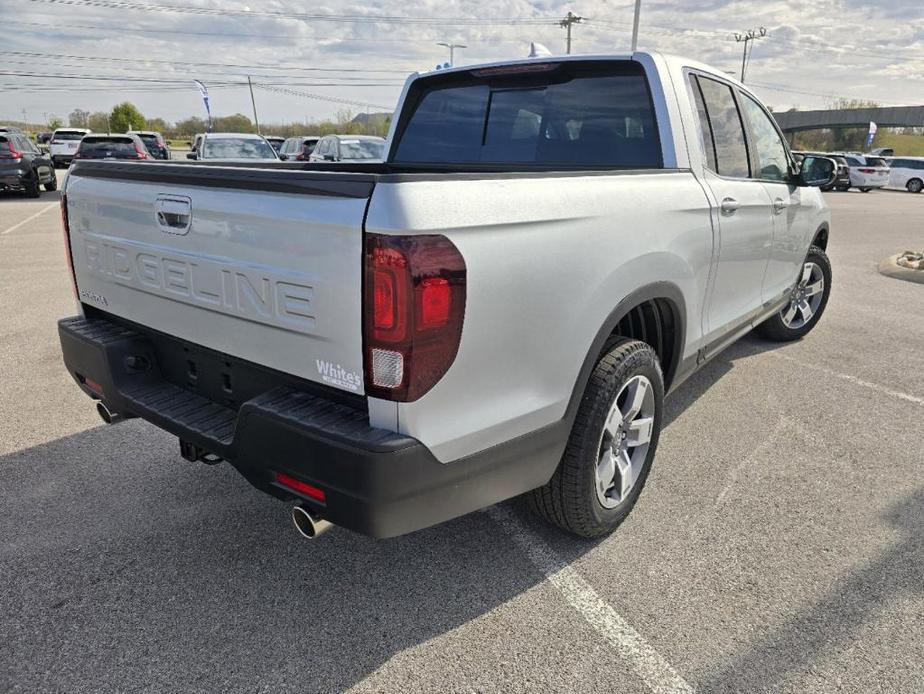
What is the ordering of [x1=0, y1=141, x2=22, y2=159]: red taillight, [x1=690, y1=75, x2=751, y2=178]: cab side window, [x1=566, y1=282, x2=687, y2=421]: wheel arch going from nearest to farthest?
[x1=566, y1=282, x2=687, y2=421]: wheel arch < [x1=690, y1=75, x2=751, y2=178]: cab side window < [x1=0, y1=141, x2=22, y2=159]: red taillight

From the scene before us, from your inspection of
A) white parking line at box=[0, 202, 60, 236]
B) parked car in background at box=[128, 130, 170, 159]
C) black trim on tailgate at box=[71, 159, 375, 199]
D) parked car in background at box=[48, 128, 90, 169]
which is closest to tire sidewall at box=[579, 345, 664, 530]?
black trim on tailgate at box=[71, 159, 375, 199]

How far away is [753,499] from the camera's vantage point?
3219mm

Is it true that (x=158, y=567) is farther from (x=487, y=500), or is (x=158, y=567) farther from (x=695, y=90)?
(x=695, y=90)

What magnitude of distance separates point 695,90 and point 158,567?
3348 millimetres

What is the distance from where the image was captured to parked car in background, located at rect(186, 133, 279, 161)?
48.2ft

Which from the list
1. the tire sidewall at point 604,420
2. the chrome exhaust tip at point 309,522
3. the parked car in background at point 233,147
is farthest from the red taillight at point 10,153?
the tire sidewall at point 604,420

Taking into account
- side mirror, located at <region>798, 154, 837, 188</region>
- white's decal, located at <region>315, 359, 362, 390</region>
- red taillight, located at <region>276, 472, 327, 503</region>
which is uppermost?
side mirror, located at <region>798, 154, 837, 188</region>

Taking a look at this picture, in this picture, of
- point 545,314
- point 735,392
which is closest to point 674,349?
point 545,314

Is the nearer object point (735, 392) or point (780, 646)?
point (780, 646)

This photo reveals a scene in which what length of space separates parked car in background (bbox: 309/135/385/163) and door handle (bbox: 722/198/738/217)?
40.2ft

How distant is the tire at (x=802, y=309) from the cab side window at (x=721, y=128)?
6.96 feet

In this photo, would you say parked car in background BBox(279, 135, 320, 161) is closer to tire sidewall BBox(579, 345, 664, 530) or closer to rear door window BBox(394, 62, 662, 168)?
rear door window BBox(394, 62, 662, 168)

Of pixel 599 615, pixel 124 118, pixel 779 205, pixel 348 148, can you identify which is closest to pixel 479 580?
pixel 599 615

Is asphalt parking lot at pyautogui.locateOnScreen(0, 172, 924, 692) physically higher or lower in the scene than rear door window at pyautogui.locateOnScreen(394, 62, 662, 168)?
lower
